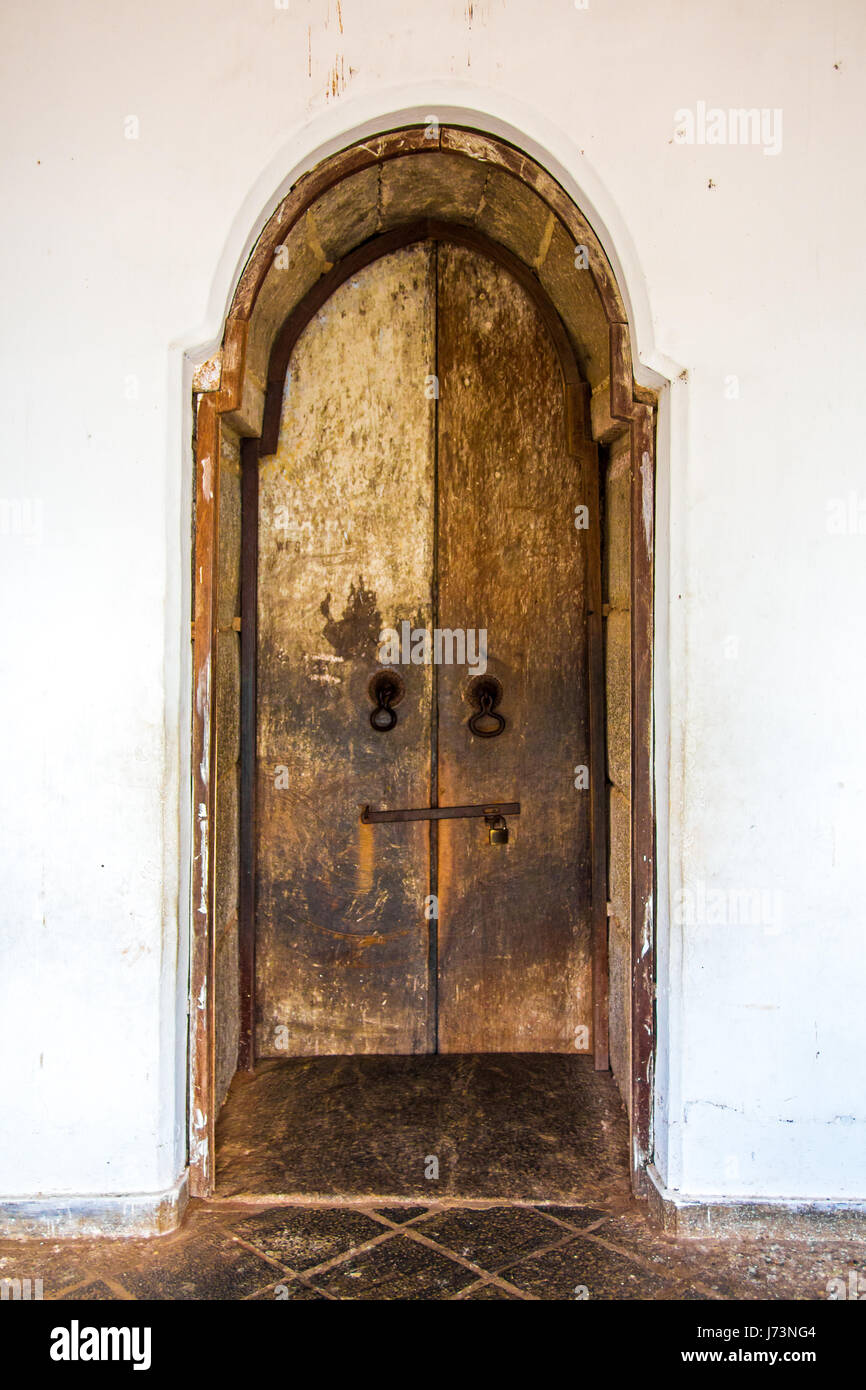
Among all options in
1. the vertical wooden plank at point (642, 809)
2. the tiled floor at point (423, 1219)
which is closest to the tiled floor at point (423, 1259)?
the tiled floor at point (423, 1219)

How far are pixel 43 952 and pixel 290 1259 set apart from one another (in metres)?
0.97

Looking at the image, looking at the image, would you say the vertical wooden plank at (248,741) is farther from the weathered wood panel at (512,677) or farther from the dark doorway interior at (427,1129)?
the weathered wood panel at (512,677)

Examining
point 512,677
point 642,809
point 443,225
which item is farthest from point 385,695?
point 443,225

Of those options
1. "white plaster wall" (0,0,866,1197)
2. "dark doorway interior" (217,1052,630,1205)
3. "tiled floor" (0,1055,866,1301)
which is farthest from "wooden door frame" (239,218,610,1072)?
"white plaster wall" (0,0,866,1197)

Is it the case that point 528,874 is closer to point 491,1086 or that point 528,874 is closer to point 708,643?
point 491,1086

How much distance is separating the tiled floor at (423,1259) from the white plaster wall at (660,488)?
0.16 meters

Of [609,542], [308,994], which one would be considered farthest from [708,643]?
[308,994]

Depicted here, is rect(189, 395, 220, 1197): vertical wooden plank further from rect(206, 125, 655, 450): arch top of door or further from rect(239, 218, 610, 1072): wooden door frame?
rect(239, 218, 610, 1072): wooden door frame

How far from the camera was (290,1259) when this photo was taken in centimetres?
232

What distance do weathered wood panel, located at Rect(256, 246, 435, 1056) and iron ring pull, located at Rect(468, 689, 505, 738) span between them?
0.17 m

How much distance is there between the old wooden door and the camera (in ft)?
10.8

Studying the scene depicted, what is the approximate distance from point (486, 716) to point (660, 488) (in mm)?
1086

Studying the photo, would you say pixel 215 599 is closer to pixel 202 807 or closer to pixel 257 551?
pixel 202 807

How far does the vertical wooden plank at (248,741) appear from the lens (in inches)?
127
